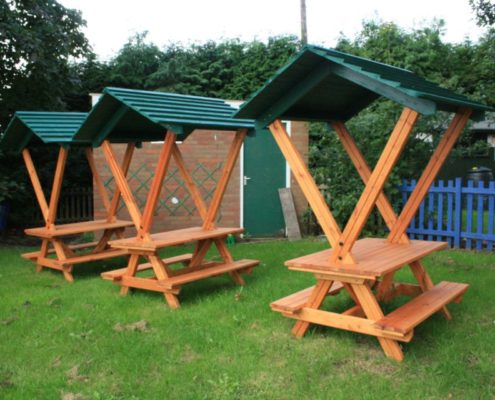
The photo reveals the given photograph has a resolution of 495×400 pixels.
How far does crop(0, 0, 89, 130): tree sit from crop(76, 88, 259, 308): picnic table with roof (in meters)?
4.10

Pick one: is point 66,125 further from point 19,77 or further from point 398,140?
point 398,140

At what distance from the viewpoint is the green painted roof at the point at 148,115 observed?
5805mm

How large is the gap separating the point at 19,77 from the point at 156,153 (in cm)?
328

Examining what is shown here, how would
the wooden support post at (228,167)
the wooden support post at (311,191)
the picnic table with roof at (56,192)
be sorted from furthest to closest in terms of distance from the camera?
→ the picnic table with roof at (56,192)
the wooden support post at (228,167)
the wooden support post at (311,191)

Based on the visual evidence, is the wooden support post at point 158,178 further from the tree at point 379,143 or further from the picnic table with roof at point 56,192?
the tree at point 379,143

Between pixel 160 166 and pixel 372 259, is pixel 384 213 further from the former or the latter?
pixel 160 166

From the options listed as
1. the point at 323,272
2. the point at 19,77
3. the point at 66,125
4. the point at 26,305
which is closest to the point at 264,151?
the point at 66,125

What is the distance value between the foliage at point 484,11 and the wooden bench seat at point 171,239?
5.40m

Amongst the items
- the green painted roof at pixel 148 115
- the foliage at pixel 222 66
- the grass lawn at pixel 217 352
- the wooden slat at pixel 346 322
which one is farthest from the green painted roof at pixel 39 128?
the foliage at pixel 222 66

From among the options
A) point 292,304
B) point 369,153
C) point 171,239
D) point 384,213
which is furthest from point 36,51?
point 292,304

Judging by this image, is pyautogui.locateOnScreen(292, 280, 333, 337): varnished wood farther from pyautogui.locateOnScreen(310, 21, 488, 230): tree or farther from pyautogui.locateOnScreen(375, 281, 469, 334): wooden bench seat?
pyautogui.locateOnScreen(310, 21, 488, 230): tree

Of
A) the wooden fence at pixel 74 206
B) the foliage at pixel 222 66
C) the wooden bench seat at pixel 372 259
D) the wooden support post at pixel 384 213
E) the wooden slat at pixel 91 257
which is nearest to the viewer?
the wooden bench seat at pixel 372 259

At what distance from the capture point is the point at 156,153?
35.1 ft

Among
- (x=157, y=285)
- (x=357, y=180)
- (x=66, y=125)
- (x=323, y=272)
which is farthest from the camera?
(x=357, y=180)
